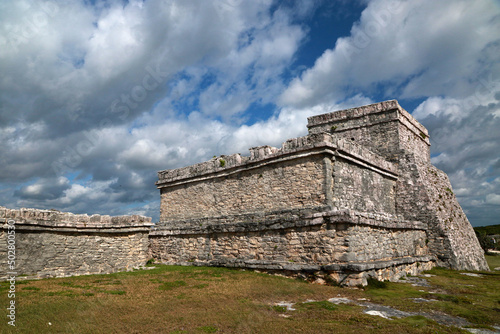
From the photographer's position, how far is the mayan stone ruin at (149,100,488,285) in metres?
10.7

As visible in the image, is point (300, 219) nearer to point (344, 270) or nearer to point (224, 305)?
point (344, 270)

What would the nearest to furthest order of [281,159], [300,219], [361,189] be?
Result: [300,219] → [281,159] → [361,189]

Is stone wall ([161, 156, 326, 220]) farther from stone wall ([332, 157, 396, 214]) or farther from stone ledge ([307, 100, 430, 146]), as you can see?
stone ledge ([307, 100, 430, 146])

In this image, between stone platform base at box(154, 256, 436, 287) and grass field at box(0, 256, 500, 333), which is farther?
stone platform base at box(154, 256, 436, 287)

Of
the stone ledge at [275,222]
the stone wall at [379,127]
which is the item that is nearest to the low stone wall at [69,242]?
the stone ledge at [275,222]

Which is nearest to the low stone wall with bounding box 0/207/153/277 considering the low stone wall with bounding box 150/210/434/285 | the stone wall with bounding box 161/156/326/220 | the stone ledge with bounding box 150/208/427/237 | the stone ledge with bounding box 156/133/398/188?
the stone ledge with bounding box 150/208/427/237

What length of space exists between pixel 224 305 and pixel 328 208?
5.27 meters

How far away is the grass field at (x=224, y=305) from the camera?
5.86 m

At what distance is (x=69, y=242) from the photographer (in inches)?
513

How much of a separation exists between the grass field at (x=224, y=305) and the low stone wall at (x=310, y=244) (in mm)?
636

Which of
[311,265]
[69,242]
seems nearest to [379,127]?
[311,265]

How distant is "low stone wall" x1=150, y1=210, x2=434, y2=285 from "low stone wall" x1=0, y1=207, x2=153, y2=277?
1982 mm

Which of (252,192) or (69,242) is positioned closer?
(69,242)

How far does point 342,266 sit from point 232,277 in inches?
141
